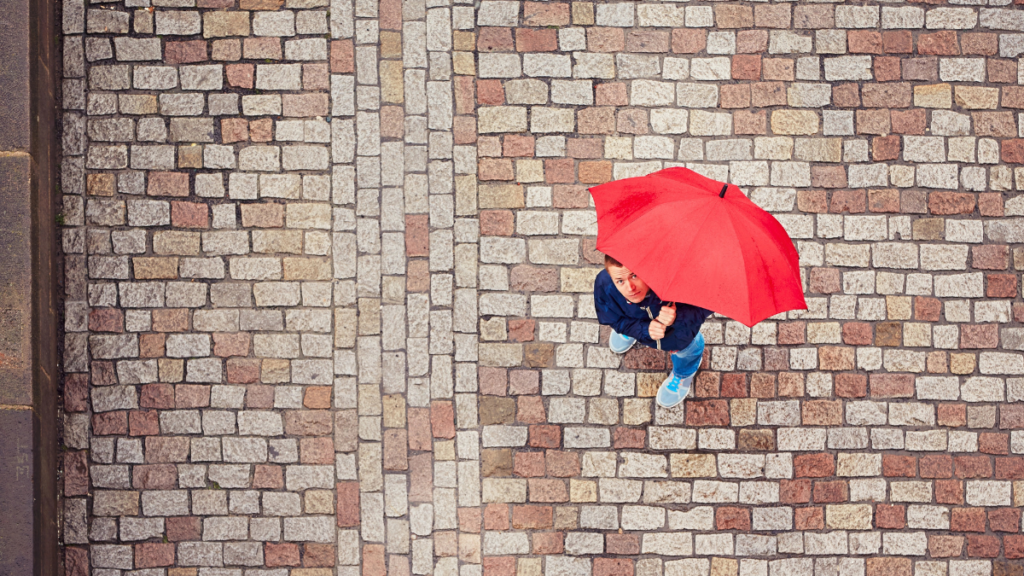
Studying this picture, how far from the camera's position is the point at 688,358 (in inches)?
186

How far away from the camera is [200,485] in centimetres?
509

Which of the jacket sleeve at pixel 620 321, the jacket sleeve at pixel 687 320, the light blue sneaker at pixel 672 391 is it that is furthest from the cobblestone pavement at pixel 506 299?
the jacket sleeve at pixel 687 320

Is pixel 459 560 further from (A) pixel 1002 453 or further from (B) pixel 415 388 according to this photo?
(A) pixel 1002 453

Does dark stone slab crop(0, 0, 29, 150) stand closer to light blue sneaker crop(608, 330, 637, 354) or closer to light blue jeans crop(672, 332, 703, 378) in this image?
light blue sneaker crop(608, 330, 637, 354)

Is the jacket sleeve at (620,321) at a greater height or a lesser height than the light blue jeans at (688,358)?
greater

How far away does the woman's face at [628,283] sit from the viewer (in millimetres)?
3864

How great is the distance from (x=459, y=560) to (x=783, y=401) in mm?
2747

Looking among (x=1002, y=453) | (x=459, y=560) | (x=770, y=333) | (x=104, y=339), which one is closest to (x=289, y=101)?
(x=104, y=339)

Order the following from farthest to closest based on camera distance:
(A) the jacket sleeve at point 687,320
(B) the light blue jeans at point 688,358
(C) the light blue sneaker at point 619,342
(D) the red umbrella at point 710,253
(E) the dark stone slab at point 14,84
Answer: (C) the light blue sneaker at point 619,342 → (E) the dark stone slab at point 14,84 → (B) the light blue jeans at point 688,358 → (A) the jacket sleeve at point 687,320 → (D) the red umbrella at point 710,253

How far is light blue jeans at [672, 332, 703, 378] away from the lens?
466 cm

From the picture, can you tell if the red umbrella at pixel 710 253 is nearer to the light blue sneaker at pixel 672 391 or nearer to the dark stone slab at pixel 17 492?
the light blue sneaker at pixel 672 391

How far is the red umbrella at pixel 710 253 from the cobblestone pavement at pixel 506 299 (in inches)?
63.2

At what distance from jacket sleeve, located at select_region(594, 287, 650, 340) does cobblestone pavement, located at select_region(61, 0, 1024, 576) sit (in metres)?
1.05

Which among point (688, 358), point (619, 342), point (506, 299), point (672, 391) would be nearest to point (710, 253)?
point (688, 358)
